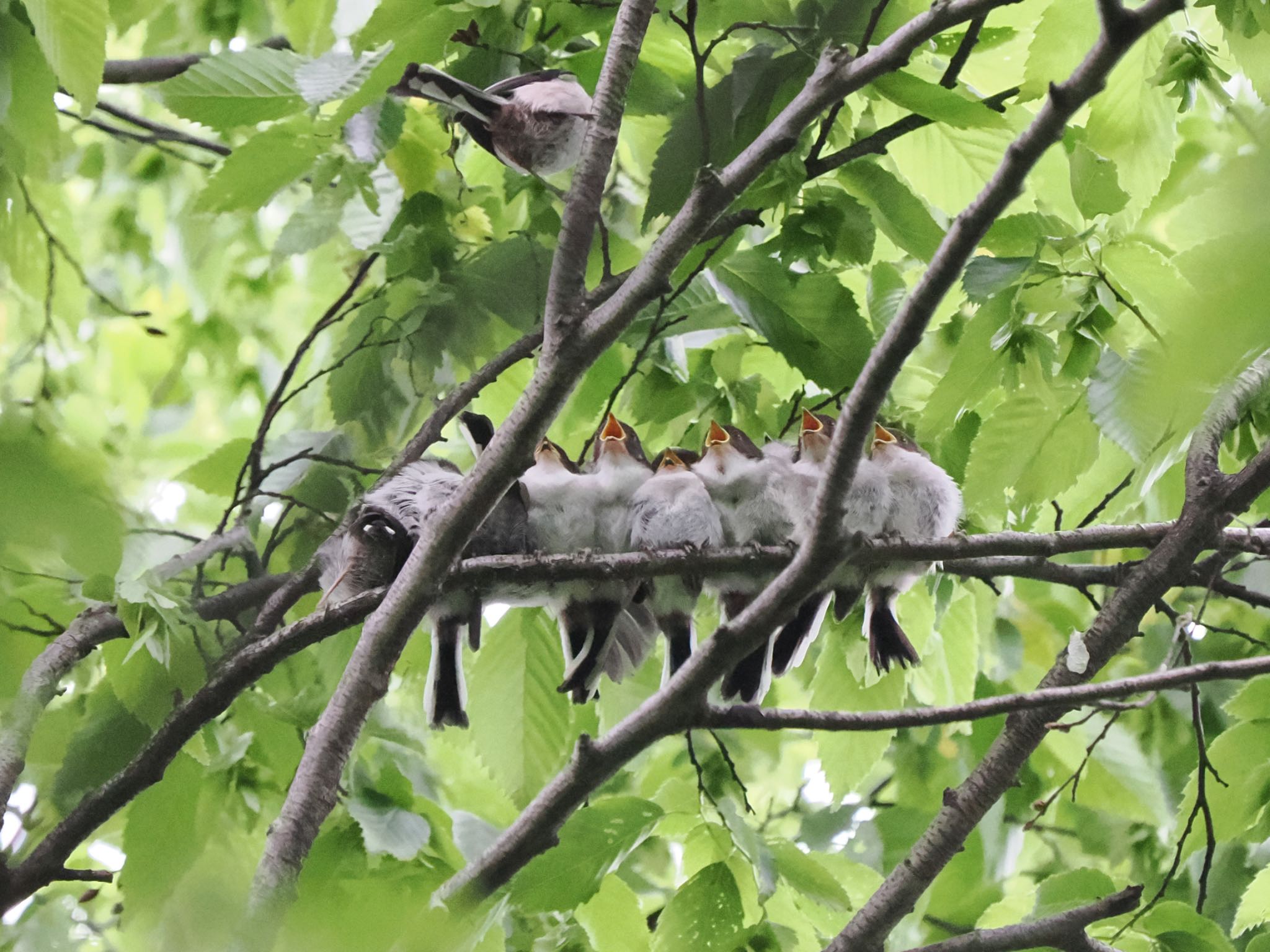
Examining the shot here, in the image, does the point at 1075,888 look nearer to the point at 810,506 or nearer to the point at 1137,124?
the point at 810,506

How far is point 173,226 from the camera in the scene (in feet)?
13.4

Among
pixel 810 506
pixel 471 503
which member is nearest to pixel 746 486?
pixel 810 506

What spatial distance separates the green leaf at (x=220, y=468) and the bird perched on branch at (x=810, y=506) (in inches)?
54.9

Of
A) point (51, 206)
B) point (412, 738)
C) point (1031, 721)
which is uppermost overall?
point (51, 206)

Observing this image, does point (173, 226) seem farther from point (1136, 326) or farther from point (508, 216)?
point (1136, 326)

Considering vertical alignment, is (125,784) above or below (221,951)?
below

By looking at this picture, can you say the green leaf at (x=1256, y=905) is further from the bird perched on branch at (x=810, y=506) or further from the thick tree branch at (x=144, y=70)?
the thick tree branch at (x=144, y=70)

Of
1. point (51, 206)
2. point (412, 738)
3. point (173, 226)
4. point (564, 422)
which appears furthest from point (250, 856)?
point (173, 226)

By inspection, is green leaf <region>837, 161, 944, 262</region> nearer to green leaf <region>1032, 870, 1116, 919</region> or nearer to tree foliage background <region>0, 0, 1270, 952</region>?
tree foliage background <region>0, 0, 1270, 952</region>

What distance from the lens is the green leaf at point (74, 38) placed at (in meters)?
1.52

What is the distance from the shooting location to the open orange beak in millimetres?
2822

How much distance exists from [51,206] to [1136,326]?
2.68m

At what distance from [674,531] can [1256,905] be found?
4.56ft

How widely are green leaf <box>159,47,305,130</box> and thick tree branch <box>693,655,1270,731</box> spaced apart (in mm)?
1460
